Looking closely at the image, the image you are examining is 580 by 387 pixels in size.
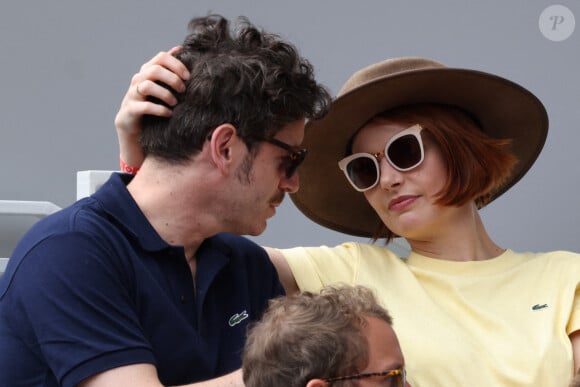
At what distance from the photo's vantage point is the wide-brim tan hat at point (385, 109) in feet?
8.20

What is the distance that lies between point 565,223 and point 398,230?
0.97m

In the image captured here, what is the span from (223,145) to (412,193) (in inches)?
21.7

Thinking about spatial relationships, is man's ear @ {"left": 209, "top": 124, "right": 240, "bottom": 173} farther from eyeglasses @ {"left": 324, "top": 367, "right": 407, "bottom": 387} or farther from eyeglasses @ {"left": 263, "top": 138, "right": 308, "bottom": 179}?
eyeglasses @ {"left": 324, "top": 367, "right": 407, "bottom": 387}

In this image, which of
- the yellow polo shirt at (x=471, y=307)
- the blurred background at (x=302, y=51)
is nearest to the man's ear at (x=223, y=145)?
the yellow polo shirt at (x=471, y=307)

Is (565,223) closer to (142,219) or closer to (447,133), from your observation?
(447,133)

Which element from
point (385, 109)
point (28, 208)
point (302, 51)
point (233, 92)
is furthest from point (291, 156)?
point (302, 51)

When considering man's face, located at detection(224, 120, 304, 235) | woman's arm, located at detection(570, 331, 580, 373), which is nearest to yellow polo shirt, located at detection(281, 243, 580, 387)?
woman's arm, located at detection(570, 331, 580, 373)

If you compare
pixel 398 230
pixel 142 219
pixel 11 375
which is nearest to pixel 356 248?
pixel 398 230

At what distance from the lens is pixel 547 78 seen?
3270 mm

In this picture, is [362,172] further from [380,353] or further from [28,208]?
[28,208]

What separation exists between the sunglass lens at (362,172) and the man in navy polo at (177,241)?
0.95ft

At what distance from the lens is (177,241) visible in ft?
6.89

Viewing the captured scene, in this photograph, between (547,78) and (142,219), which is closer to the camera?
(142,219)

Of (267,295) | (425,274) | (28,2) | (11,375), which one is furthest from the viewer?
(28,2)
